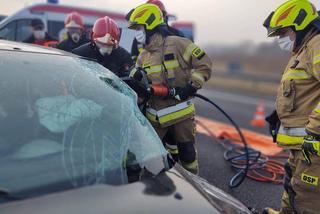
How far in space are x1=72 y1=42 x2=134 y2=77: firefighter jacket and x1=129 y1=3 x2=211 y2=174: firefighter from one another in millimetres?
407

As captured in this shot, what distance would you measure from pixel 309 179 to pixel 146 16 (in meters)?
2.12

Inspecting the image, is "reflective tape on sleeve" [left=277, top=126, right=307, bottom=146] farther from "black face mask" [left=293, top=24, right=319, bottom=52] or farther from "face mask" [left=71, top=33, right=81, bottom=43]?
"face mask" [left=71, top=33, right=81, bottom=43]

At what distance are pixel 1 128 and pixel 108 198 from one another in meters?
0.62

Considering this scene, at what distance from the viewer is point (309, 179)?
2992 mm

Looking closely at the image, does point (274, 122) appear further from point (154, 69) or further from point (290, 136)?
point (154, 69)

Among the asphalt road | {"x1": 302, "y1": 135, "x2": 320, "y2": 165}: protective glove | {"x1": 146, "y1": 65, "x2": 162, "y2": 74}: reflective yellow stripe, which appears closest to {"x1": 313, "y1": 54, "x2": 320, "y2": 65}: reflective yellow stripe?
{"x1": 302, "y1": 135, "x2": 320, "y2": 165}: protective glove

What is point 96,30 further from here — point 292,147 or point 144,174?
point 144,174

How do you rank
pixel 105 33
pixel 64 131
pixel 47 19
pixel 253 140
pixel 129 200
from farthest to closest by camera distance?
pixel 47 19
pixel 253 140
pixel 105 33
pixel 64 131
pixel 129 200

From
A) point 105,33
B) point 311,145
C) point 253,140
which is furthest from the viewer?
point 253,140

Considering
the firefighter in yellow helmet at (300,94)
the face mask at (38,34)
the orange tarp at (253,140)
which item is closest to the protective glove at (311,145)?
the firefighter in yellow helmet at (300,94)

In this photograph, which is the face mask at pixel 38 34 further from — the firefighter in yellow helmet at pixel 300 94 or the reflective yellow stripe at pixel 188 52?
the firefighter in yellow helmet at pixel 300 94

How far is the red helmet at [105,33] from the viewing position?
4.08 m

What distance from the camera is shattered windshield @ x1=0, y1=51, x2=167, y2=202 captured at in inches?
70.4

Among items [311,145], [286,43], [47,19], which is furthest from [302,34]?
[47,19]
